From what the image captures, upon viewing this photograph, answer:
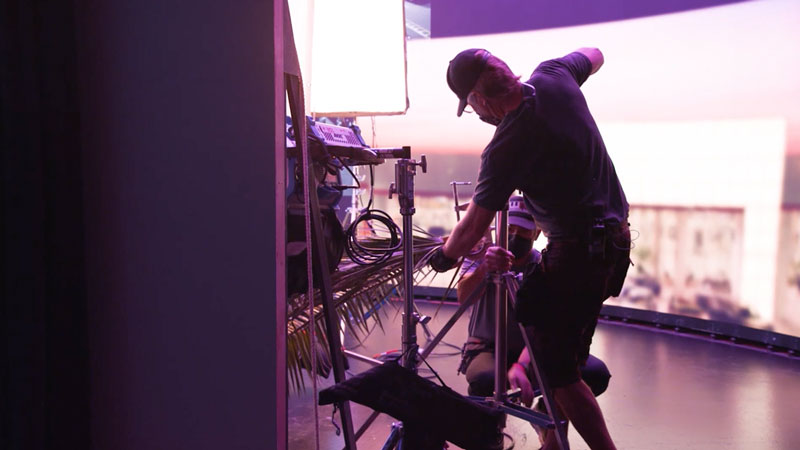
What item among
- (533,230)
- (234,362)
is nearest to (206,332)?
(234,362)

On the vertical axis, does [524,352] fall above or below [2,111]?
below

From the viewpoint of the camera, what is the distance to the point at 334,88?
2.00m

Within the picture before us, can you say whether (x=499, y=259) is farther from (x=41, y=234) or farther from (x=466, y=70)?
(x=41, y=234)

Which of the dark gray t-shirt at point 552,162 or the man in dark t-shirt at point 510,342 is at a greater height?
the dark gray t-shirt at point 552,162

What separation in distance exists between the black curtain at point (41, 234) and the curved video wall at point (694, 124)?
284 cm

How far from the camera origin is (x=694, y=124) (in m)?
4.07

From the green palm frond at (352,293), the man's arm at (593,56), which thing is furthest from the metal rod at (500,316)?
the man's arm at (593,56)

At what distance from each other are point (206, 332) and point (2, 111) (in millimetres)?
548

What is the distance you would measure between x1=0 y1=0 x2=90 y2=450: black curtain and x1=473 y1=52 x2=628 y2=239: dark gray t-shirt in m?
1.07

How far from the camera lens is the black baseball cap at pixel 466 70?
1.65 metres

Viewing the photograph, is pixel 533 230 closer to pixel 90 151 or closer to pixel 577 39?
pixel 90 151

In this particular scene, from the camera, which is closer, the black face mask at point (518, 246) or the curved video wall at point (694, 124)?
the black face mask at point (518, 246)

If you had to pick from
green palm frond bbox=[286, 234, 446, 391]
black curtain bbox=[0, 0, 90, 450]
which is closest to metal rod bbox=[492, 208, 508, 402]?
green palm frond bbox=[286, 234, 446, 391]

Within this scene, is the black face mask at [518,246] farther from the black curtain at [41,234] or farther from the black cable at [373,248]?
the black curtain at [41,234]
